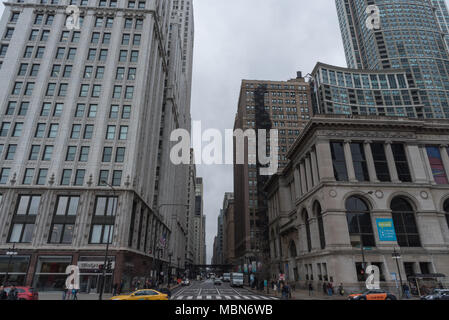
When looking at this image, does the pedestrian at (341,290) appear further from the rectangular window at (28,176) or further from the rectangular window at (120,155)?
the rectangular window at (28,176)

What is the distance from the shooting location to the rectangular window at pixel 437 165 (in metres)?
46.2

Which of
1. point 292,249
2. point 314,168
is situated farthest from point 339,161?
point 292,249

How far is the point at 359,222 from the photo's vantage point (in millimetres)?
41812

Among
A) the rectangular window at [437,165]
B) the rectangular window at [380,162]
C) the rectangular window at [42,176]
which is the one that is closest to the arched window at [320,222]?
the rectangular window at [380,162]

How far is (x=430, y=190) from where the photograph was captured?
4381cm

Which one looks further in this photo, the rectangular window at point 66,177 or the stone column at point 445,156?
the stone column at point 445,156

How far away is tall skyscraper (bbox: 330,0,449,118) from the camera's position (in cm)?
14683

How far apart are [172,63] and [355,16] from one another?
6767 inches

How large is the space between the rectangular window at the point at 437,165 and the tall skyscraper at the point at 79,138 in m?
45.4

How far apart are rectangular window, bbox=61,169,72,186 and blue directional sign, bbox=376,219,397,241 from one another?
4744 centimetres

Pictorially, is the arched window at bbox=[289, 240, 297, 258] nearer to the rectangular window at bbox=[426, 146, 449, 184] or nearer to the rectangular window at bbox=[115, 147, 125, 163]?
the rectangular window at bbox=[426, 146, 449, 184]

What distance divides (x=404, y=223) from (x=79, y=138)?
178 feet

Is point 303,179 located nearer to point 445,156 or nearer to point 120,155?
point 445,156
